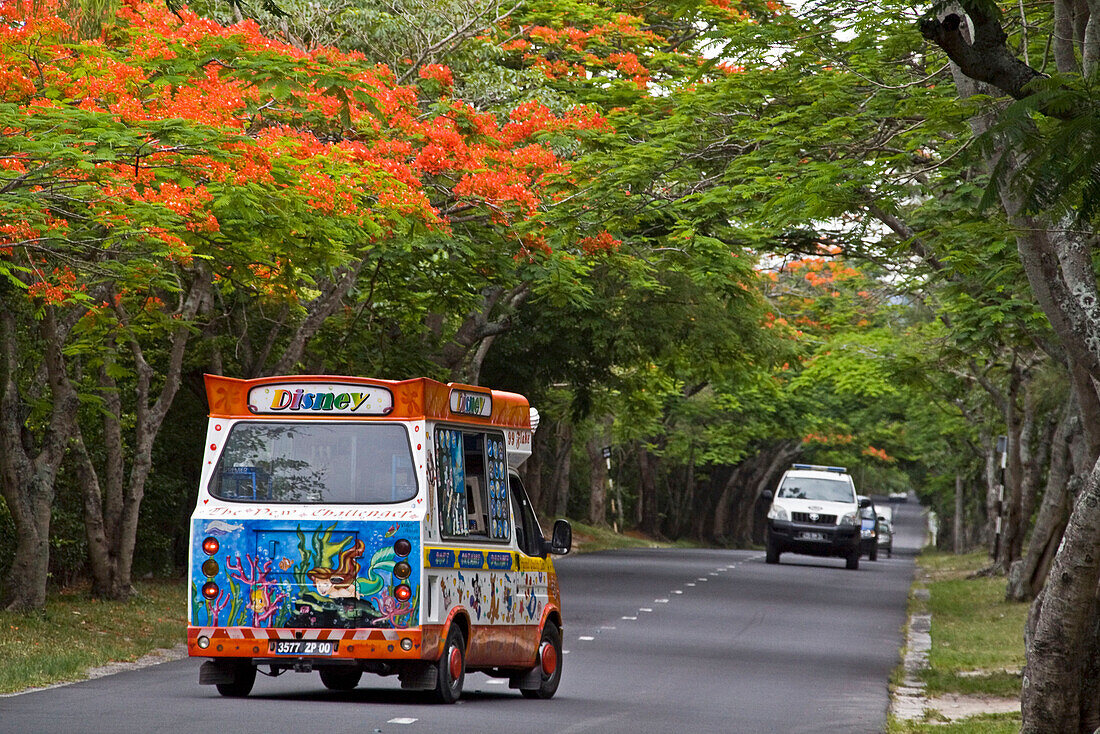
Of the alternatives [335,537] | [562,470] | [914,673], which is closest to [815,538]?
[562,470]

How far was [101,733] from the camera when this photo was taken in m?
9.34

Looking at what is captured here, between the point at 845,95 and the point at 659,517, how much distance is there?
49.4 m

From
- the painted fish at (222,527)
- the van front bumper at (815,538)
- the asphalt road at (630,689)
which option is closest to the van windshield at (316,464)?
the painted fish at (222,527)

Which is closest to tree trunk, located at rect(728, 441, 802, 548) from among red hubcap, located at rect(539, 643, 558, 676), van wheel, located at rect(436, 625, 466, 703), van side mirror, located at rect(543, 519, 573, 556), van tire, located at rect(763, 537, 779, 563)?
van tire, located at rect(763, 537, 779, 563)

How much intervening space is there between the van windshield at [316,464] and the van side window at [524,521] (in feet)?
5.82

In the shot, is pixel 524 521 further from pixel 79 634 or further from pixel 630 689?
pixel 79 634

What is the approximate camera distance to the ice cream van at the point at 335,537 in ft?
36.2

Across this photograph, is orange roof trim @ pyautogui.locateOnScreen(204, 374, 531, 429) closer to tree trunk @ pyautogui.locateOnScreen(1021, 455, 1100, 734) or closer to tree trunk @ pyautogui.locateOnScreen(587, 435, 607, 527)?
tree trunk @ pyautogui.locateOnScreen(1021, 455, 1100, 734)

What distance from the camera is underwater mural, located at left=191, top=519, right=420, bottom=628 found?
11008 mm

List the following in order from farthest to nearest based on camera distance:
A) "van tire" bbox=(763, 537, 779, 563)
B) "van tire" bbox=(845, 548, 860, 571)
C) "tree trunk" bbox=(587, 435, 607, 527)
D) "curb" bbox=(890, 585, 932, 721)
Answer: "tree trunk" bbox=(587, 435, 607, 527) → "van tire" bbox=(763, 537, 779, 563) → "van tire" bbox=(845, 548, 860, 571) → "curb" bbox=(890, 585, 932, 721)

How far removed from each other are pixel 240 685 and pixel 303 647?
3.38 ft

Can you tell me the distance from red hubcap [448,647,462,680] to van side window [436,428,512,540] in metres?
0.89

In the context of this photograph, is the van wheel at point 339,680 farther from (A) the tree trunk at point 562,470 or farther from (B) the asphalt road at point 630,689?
(A) the tree trunk at point 562,470

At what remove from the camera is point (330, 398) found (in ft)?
37.6
